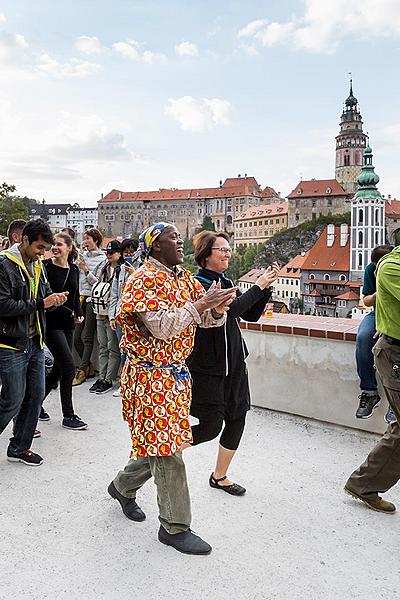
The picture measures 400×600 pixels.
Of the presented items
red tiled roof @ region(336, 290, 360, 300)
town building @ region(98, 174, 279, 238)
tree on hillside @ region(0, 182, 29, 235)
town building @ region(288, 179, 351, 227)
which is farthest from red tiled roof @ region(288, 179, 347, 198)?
tree on hillside @ region(0, 182, 29, 235)

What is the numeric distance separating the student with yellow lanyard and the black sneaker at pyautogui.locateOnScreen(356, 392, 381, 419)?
218cm

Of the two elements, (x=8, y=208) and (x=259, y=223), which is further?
(x=259, y=223)

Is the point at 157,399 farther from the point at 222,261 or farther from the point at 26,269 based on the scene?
the point at 26,269

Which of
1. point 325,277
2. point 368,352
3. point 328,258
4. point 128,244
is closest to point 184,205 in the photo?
point 328,258

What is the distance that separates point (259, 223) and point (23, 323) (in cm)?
8518

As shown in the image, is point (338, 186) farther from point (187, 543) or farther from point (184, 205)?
point (187, 543)

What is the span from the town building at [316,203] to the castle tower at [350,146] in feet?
18.8

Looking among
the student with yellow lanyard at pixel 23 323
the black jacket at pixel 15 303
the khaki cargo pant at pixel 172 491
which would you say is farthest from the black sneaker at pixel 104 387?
the khaki cargo pant at pixel 172 491

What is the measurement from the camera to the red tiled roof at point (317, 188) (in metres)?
82.7

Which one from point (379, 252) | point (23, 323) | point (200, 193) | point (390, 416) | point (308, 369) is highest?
point (200, 193)

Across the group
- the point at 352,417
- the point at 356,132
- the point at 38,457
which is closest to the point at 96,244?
the point at 38,457

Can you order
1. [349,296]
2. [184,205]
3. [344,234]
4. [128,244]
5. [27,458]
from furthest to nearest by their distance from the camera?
[184,205], [344,234], [349,296], [128,244], [27,458]

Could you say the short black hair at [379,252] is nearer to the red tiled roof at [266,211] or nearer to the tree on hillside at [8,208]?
the tree on hillside at [8,208]

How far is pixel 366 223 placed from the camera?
65.5m
